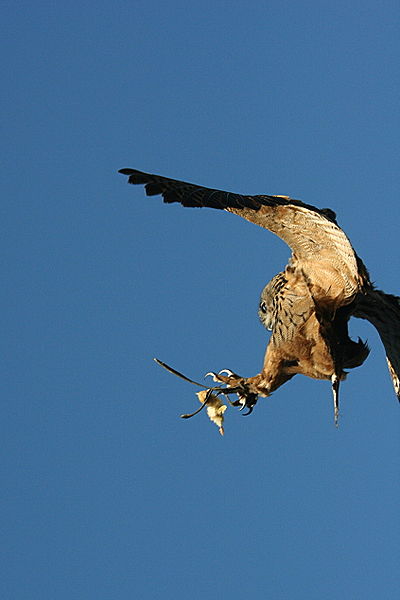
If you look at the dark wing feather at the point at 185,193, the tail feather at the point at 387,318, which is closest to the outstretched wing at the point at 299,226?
the dark wing feather at the point at 185,193

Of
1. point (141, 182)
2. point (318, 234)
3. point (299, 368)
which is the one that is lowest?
point (299, 368)

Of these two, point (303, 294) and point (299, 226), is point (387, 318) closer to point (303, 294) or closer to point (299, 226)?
point (303, 294)

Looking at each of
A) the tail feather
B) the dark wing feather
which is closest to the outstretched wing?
the dark wing feather

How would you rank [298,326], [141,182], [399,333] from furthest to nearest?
[399,333] < [298,326] < [141,182]

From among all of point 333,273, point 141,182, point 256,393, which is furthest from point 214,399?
point 141,182

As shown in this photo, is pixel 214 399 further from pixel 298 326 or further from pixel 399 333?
pixel 399 333

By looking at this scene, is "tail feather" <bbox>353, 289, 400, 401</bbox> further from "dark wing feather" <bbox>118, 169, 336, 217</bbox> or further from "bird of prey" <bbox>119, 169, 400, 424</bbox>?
"dark wing feather" <bbox>118, 169, 336, 217</bbox>

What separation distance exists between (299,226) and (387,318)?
60.1 inches

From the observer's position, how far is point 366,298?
8.88m

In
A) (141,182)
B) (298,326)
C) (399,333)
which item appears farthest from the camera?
(399,333)

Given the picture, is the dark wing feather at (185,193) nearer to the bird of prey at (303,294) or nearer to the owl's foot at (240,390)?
the bird of prey at (303,294)

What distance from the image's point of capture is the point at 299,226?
8.55 meters

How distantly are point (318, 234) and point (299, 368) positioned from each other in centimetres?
128

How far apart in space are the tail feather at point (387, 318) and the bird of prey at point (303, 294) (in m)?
0.01
